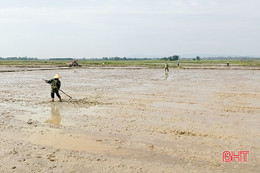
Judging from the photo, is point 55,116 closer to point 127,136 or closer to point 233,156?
point 127,136

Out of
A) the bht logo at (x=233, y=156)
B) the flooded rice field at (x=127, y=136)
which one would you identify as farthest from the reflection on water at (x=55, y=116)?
the bht logo at (x=233, y=156)

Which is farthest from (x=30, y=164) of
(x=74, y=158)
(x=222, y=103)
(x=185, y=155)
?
(x=222, y=103)

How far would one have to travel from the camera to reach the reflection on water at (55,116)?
27.3 ft

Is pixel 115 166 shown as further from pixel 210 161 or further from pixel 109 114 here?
pixel 109 114

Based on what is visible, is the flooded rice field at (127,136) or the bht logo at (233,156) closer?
the flooded rice field at (127,136)

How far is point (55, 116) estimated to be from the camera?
9141 mm

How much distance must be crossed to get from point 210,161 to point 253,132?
8.80 feet

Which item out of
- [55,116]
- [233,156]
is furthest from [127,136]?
[55,116]

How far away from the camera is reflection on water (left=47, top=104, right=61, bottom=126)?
833 cm

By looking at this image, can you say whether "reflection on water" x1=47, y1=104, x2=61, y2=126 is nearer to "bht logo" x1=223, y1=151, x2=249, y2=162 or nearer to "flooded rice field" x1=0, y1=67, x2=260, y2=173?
"flooded rice field" x1=0, y1=67, x2=260, y2=173

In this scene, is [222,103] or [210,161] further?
[222,103]

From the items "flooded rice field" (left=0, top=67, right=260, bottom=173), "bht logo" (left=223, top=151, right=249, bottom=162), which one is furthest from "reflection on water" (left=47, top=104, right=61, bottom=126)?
"bht logo" (left=223, top=151, right=249, bottom=162)

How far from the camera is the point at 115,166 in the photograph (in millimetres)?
5004

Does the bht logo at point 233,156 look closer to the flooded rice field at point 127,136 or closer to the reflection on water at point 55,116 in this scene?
the flooded rice field at point 127,136
